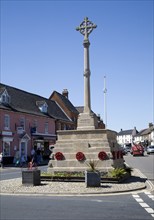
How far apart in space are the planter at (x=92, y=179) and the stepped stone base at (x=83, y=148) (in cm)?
327

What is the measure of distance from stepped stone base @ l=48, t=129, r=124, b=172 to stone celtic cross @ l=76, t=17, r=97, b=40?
611 cm

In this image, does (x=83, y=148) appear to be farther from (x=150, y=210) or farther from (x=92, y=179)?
(x=150, y=210)

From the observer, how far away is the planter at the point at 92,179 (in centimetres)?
1420

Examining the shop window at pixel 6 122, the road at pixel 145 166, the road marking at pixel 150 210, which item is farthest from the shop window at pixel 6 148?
the road marking at pixel 150 210

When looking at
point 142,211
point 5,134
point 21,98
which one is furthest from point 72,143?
point 21,98

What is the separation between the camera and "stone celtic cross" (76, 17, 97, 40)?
20.3 metres

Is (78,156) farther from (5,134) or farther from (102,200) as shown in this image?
(5,134)

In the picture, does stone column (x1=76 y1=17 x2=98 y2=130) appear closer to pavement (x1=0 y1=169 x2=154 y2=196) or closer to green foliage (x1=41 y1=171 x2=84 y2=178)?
green foliage (x1=41 y1=171 x2=84 y2=178)

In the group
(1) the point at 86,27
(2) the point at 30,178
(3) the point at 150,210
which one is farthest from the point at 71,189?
(1) the point at 86,27

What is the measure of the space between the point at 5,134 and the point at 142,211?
99.1 feet

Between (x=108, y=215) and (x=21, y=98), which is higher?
(x=21, y=98)

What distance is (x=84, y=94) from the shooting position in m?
19.7

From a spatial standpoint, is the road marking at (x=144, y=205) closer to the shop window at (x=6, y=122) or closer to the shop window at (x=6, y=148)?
the shop window at (x=6, y=148)

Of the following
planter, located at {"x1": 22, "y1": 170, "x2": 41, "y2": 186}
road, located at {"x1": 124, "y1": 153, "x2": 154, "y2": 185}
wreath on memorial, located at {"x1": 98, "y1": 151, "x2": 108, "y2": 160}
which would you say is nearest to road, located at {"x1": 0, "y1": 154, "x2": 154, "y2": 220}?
planter, located at {"x1": 22, "y1": 170, "x2": 41, "y2": 186}
